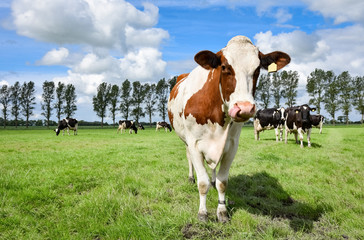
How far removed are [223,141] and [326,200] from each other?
8.28 feet

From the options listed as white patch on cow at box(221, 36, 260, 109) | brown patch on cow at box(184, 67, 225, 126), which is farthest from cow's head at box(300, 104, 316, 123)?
white patch on cow at box(221, 36, 260, 109)

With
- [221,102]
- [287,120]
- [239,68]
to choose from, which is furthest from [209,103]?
[287,120]

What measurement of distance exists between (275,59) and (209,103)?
1147 millimetres

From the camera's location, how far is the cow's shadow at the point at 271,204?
3.76 meters

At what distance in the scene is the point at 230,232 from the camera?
10.1 ft

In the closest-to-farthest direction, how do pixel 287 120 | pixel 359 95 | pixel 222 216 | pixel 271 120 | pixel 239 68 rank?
pixel 239 68, pixel 222 216, pixel 287 120, pixel 271 120, pixel 359 95

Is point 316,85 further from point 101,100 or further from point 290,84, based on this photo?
point 101,100

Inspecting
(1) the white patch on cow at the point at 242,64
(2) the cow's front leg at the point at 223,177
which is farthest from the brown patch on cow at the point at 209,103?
(2) the cow's front leg at the point at 223,177

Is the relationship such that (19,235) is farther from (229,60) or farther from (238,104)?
(229,60)

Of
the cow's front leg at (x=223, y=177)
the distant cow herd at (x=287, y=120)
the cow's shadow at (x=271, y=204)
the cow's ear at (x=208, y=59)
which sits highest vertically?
the cow's ear at (x=208, y=59)

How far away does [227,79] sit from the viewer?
3.10 meters

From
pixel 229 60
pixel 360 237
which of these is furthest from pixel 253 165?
pixel 229 60

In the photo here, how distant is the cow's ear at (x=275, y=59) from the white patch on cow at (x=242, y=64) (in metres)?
0.27

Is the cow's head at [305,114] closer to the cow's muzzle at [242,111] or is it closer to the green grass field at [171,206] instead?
the green grass field at [171,206]
